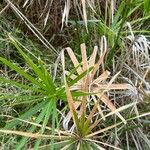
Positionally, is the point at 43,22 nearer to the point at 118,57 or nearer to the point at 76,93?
the point at 118,57

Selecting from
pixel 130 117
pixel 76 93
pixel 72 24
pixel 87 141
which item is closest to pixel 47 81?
pixel 76 93

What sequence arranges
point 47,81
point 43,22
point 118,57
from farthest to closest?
point 43,22
point 118,57
point 47,81

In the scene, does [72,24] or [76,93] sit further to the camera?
[72,24]

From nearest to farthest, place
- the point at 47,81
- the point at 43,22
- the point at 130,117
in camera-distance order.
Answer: the point at 47,81
the point at 130,117
the point at 43,22

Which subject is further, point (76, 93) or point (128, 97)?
point (128, 97)

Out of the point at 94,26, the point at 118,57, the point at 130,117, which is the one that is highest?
the point at 94,26

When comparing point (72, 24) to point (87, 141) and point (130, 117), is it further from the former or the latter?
point (87, 141)

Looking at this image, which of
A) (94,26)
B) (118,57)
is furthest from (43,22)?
(118,57)

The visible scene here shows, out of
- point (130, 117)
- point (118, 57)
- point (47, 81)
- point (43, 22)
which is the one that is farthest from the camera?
point (43, 22)

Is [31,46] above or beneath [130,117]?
above
